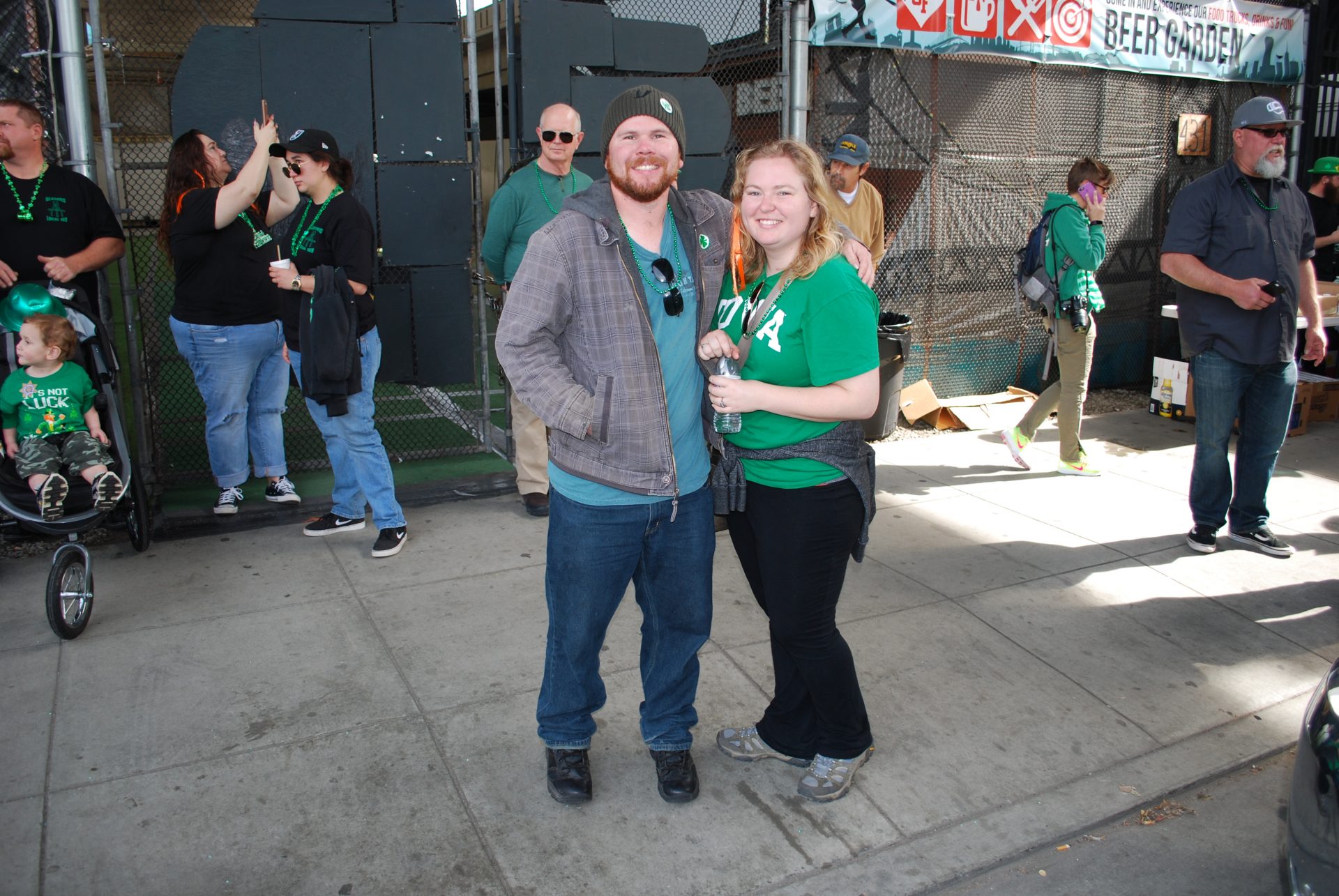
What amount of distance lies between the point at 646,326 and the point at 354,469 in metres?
2.82

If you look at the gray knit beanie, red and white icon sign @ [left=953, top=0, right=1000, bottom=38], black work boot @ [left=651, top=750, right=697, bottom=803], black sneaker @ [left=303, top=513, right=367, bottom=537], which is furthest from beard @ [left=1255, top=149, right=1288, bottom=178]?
black sneaker @ [left=303, top=513, right=367, bottom=537]

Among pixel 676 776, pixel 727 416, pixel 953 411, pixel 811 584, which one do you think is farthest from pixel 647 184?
pixel 953 411

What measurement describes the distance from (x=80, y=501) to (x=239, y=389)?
4.18 ft

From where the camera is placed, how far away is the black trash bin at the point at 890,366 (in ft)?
21.9

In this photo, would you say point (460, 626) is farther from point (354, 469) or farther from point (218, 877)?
point (218, 877)

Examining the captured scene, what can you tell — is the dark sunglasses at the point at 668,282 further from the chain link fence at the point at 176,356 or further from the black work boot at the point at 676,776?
the chain link fence at the point at 176,356

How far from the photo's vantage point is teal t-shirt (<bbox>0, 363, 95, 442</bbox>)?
166 inches

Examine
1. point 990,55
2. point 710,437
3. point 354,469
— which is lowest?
point 354,469

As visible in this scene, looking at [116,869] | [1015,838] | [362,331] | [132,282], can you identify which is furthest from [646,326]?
[132,282]

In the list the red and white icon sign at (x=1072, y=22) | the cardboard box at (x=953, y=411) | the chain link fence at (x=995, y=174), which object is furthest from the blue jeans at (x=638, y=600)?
the red and white icon sign at (x=1072, y=22)

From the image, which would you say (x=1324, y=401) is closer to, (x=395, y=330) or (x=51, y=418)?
(x=395, y=330)

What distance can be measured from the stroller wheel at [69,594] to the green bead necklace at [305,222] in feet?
5.57

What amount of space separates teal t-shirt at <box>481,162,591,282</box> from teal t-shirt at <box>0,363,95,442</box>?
2086 millimetres

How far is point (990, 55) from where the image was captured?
7.65m
